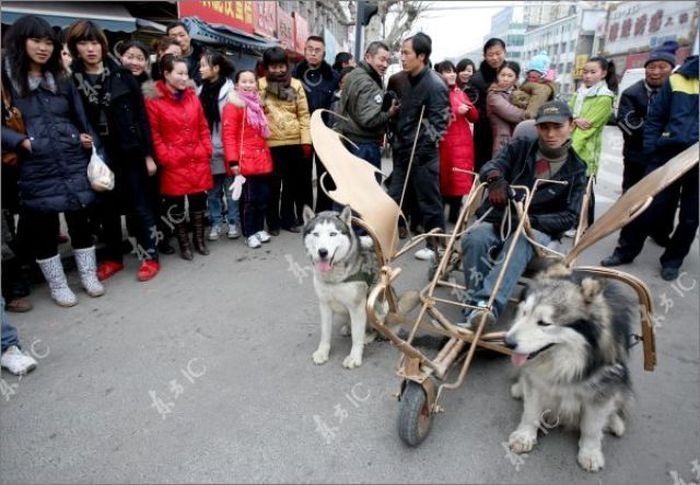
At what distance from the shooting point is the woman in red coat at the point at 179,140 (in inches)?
154

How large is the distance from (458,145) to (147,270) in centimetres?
378

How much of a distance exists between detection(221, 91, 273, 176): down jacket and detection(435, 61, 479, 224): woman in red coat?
2123mm

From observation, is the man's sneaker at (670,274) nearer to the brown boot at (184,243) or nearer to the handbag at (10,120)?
the brown boot at (184,243)

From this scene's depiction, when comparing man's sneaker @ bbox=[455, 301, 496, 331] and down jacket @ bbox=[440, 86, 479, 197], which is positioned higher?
down jacket @ bbox=[440, 86, 479, 197]

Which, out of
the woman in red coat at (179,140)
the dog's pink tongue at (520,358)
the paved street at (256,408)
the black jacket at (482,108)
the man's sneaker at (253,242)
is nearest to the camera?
the dog's pink tongue at (520,358)

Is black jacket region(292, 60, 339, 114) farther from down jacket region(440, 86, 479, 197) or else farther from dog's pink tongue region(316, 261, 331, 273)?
dog's pink tongue region(316, 261, 331, 273)

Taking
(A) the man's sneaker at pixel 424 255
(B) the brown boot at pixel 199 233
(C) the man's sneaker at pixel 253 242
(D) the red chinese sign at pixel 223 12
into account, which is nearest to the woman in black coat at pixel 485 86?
(A) the man's sneaker at pixel 424 255

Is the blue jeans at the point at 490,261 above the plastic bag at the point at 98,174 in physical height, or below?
below

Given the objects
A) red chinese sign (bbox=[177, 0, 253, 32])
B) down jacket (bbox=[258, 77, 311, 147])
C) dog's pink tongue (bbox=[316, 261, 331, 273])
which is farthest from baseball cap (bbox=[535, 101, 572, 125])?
red chinese sign (bbox=[177, 0, 253, 32])

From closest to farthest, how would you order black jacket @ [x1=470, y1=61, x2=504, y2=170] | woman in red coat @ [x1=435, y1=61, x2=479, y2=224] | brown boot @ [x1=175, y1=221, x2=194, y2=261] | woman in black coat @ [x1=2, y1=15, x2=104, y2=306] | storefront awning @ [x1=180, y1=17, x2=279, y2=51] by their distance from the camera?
woman in black coat @ [x1=2, y1=15, x2=104, y2=306] → brown boot @ [x1=175, y1=221, x2=194, y2=261] → woman in red coat @ [x1=435, y1=61, x2=479, y2=224] → black jacket @ [x1=470, y1=61, x2=504, y2=170] → storefront awning @ [x1=180, y1=17, x2=279, y2=51]

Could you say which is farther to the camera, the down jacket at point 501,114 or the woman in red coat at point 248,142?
the down jacket at point 501,114

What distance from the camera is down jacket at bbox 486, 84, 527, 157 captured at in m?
4.90

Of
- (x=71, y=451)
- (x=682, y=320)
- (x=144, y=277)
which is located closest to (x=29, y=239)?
(x=144, y=277)

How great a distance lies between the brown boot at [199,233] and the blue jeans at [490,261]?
9.86ft
